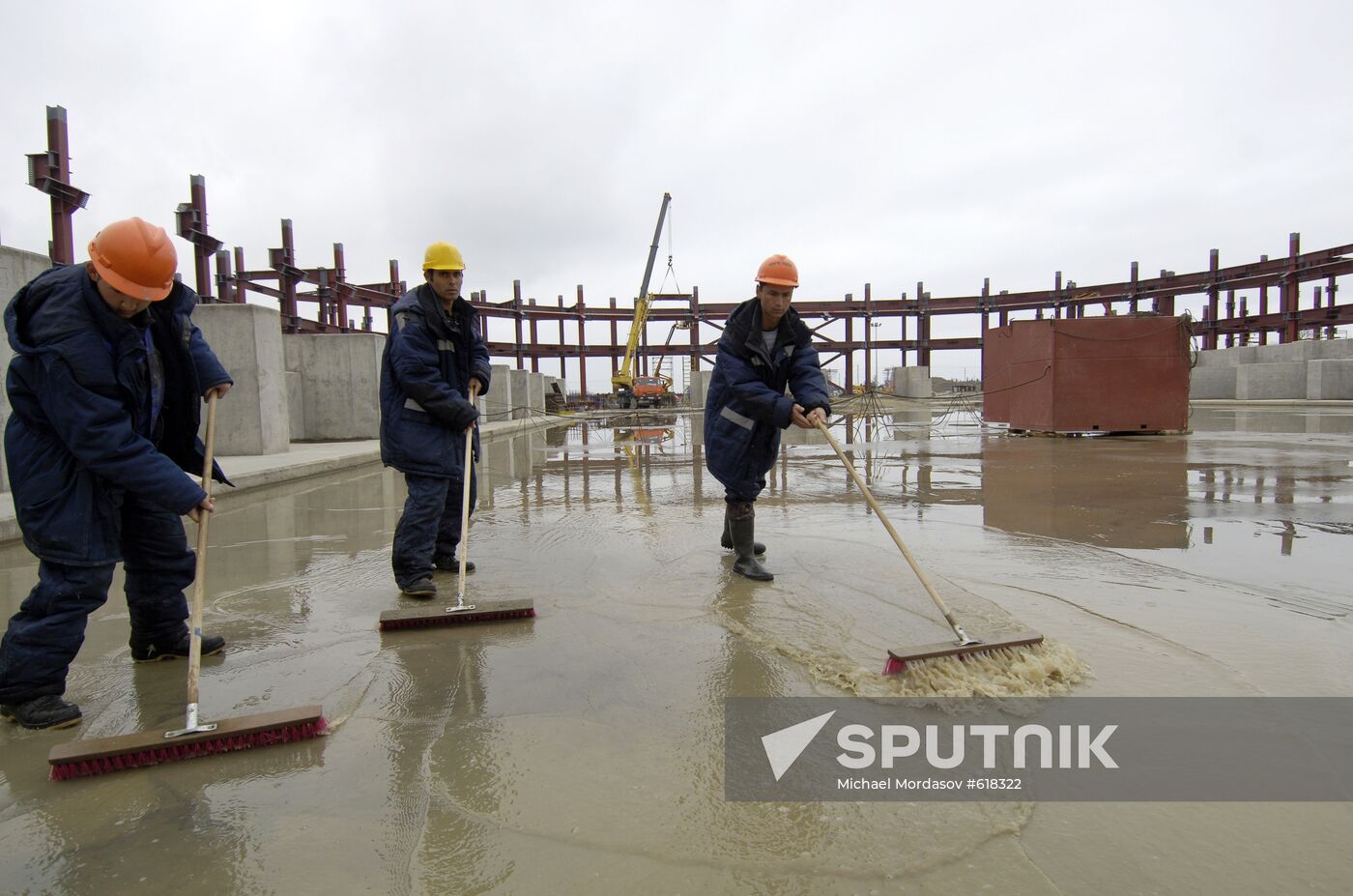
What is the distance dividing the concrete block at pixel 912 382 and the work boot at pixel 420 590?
33040mm

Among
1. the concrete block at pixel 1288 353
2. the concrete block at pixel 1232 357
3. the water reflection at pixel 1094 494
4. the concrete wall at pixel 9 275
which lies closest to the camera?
the water reflection at pixel 1094 494

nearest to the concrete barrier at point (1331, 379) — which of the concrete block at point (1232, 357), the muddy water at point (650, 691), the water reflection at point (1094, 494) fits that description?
the concrete block at point (1232, 357)

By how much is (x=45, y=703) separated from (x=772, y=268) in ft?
10.4

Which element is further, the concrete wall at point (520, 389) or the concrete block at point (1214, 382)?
the concrete block at point (1214, 382)

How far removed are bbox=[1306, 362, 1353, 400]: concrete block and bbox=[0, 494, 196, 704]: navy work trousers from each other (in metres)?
29.2

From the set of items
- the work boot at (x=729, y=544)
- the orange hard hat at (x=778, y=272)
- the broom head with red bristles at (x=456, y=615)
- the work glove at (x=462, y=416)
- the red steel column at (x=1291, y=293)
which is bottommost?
the broom head with red bristles at (x=456, y=615)

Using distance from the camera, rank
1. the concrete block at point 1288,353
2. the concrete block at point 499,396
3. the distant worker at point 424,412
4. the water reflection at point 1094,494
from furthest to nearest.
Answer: the concrete block at point 1288,353, the concrete block at point 499,396, the water reflection at point 1094,494, the distant worker at point 424,412

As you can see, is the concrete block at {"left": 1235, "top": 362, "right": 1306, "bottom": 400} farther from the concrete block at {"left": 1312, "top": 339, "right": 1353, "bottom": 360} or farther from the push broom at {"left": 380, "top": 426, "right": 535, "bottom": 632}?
the push broom at {"left": 380, "top": 426, "right": 535, "bottom": 632}

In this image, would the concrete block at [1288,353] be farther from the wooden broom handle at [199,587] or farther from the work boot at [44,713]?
the work boot at [44,713]

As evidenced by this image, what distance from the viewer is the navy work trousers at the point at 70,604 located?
209 centimetres

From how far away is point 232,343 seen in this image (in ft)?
32.4

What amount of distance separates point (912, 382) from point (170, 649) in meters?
34.7

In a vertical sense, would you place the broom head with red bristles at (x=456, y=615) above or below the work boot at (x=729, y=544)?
below

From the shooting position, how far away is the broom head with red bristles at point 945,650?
225 cm
